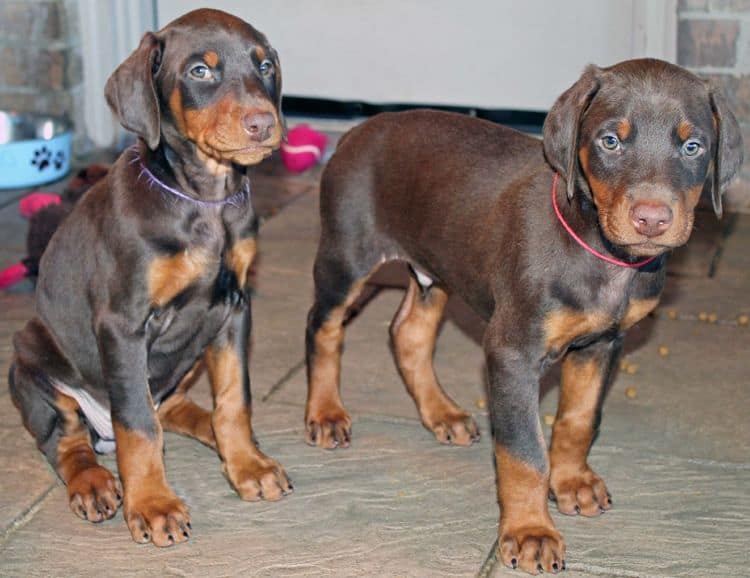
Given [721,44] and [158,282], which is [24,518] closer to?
[158,282]

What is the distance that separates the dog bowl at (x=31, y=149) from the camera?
323 inches

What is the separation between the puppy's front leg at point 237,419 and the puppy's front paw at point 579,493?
99 cm

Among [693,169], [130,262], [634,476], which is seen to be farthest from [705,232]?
[130,262]

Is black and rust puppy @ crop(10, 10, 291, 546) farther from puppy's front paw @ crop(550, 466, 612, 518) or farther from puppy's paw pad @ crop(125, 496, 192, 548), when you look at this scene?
puppy's front paw @ crop(550, 466, 612, 518)

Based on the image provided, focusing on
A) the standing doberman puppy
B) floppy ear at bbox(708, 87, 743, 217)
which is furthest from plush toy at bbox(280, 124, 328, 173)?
floppy ear at bbox(708, 87, 743, 217)

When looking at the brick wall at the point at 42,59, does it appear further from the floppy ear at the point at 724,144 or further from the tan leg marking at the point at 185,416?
the floppy ear at the point at 724,144

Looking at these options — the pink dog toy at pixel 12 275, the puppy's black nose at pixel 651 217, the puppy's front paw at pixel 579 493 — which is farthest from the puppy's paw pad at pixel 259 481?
the pink dog toy at pixel 12 275

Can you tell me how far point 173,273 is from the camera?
4.16m

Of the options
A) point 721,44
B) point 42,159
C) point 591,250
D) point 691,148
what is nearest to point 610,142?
point 691,148

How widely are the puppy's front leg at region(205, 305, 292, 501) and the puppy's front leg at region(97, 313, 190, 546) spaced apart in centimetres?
35

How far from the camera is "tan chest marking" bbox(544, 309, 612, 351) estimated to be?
4.00 metres

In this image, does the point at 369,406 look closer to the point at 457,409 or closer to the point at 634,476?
the point at 457,409

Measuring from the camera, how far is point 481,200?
14.5ft

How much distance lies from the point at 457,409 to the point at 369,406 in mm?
432
